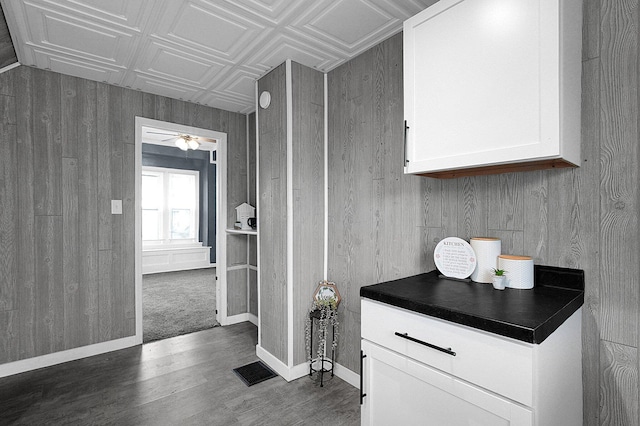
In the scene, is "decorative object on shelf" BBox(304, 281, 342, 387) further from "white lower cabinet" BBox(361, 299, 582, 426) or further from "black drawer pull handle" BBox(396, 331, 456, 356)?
"black drawer pull handle" BBox(396, 331, 456, 356)

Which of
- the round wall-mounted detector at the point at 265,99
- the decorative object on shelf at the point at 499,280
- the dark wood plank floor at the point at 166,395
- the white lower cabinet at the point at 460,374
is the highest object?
the round wall-mounted detector at the point at 265,99

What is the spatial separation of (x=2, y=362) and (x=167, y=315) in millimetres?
1645

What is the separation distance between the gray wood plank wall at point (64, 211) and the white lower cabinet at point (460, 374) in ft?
8.84

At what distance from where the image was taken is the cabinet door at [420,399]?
3.27 ft

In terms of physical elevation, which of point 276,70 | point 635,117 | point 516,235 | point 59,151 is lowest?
point 516,235

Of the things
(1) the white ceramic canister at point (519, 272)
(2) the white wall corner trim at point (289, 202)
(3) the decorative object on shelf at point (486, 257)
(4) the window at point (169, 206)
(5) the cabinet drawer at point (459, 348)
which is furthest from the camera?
(4) the window at point (169, 206)

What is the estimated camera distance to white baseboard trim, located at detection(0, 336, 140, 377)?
100 inches

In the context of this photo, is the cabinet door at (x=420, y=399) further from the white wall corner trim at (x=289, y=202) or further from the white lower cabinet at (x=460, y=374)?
the white wall corner trim at (x=289, y=202)

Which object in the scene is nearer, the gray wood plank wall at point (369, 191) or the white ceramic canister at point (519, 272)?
the white ceramic canister at point (519, 272)

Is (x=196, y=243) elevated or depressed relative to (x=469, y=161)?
depressed

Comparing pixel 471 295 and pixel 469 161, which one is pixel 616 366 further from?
pixel 469 161

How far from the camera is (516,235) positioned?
1.51 meters

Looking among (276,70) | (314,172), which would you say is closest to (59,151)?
(276,70)

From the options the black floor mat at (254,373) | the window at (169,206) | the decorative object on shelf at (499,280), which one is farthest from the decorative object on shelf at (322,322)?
the window at (169,206)
